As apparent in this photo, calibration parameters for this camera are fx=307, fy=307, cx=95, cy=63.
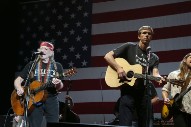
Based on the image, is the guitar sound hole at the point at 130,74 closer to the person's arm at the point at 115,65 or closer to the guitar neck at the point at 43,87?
the person's arm at the point at 115,65

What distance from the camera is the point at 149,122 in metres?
3.63

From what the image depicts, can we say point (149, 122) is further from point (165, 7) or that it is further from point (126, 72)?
point (165, 7)

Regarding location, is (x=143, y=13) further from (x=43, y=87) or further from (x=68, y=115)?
(x=43, y=87)

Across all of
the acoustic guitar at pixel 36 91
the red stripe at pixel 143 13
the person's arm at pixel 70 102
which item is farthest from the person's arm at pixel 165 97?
the person's arm at pixel 70 102

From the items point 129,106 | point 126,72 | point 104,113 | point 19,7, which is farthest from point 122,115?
point 19,7

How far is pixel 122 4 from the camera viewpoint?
7820 mm

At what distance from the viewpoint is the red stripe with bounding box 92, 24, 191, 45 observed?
697 centimetres

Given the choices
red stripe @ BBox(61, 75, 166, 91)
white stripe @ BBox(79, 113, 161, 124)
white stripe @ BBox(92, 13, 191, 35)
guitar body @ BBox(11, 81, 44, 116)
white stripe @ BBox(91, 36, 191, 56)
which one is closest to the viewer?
guitar body @ BBox(11, 81, 44, 116)

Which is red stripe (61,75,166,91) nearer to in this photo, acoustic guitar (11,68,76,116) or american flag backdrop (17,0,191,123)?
american flag backdrop (17,0,191,123)

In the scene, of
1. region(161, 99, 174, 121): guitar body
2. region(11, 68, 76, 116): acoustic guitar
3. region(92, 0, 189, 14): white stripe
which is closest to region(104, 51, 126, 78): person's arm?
region(11, 68, 76, 116): acoustic guitar

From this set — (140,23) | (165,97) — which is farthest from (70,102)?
(165,97)

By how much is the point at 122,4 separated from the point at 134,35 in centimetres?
92

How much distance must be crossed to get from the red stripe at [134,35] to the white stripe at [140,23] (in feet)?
0.30

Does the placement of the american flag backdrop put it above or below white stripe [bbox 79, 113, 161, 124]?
above
